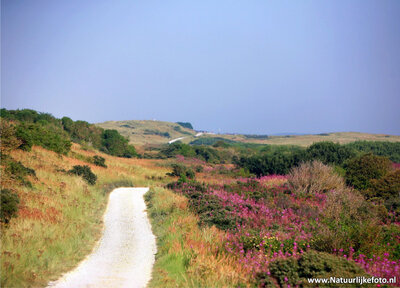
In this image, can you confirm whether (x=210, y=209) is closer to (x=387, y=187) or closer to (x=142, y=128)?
(x=387, y=187)

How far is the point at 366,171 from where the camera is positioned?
2092 cm

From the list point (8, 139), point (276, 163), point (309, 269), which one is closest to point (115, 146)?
point (276, 163)

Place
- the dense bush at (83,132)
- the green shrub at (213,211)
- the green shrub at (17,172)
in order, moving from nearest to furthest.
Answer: the green shrub at (213,211) → the green shrub at (17,172) → the dense bush at (83,132)

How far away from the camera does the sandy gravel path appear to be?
6883 millimetres

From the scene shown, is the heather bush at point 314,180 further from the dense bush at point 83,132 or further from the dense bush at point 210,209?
the dense bush at point 83,132

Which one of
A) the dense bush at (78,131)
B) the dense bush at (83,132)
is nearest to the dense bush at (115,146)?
the dense bush at (78,131)

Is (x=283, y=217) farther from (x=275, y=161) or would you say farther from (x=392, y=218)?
(x=275, y=161)

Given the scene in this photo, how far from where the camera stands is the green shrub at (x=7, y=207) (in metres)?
8.77

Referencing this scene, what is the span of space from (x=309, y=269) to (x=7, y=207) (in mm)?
8200

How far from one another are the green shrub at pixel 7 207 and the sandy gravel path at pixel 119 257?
2.60 metres

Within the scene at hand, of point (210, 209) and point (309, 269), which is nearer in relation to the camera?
point (309, 269)

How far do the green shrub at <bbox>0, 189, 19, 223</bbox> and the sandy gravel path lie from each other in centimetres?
260

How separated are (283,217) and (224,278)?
5.68 metres

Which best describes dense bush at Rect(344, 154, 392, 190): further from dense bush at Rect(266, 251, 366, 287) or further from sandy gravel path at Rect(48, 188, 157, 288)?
dense bush at Rect(266, 251, 366, 287)
